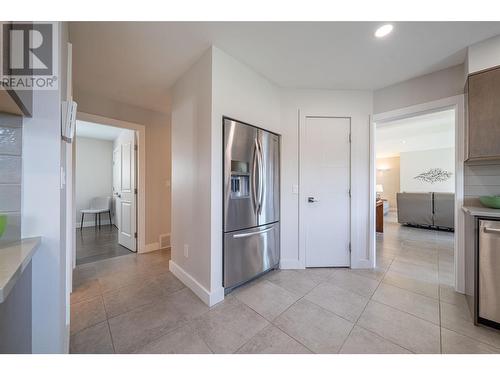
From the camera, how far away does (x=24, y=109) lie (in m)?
0.86

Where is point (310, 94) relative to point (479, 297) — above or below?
above

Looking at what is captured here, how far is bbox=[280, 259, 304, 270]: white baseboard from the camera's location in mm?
2609

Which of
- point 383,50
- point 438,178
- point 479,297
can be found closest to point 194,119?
point 383,50

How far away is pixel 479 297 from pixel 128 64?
3823mm

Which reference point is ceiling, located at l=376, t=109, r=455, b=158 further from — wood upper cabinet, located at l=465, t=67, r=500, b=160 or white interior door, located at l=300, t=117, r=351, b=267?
wood upper cabinet, located at l=465, t=67, r=500, b=160

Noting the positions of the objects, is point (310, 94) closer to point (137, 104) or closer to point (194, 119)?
point (194, 119)

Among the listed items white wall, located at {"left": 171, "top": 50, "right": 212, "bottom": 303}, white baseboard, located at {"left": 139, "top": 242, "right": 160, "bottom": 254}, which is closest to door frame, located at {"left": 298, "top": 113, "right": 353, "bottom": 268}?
white wall, located at {"left": 171, "top": 50, "right": 212, "bottom": 303}

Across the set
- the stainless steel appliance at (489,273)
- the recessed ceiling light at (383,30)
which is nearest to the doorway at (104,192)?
the recessed ceiling light at (383,30)

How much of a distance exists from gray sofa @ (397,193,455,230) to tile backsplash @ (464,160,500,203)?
3.41 m

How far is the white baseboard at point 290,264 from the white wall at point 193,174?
3.69 feet

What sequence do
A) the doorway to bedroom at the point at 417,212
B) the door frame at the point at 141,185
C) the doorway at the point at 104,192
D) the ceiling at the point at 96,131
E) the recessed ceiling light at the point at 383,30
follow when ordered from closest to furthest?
the recessed ceiling light at the point at 383,30, the doorway to bedroom at the point at 417,212, the door frame at the point at 141,185, the doorway at the point at 104,192, the ceiling at the point at 96,131

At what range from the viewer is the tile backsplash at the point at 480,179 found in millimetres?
1886

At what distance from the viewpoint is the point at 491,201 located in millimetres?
1772

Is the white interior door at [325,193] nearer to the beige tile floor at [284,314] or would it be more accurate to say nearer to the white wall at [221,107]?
the beige tile floor at [284,314]
